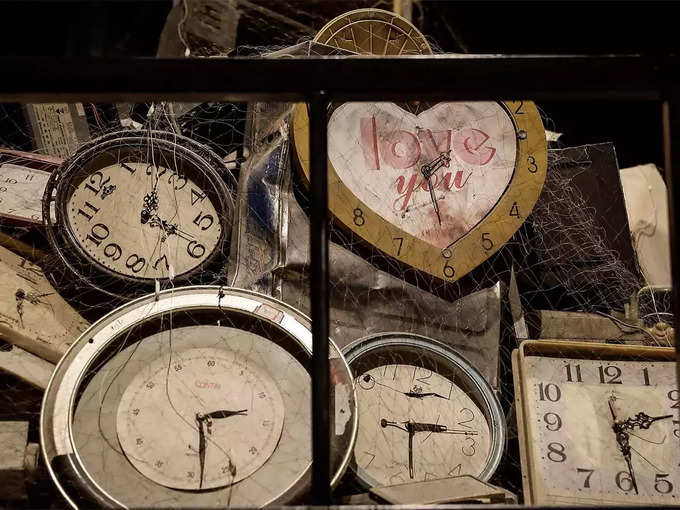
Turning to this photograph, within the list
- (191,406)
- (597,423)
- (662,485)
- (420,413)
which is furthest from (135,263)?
(662,485)

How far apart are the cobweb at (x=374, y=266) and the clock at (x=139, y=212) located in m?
0.05

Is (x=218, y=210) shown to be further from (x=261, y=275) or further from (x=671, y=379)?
(x=671, y=379)

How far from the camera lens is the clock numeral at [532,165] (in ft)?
8.52

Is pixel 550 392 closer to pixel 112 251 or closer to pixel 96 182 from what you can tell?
pixel 112 251

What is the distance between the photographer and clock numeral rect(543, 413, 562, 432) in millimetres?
2180

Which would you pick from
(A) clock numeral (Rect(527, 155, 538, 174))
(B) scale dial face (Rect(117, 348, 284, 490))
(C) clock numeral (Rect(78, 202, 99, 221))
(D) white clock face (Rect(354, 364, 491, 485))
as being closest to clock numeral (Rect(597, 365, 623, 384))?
(D) white clock face (Rect(354, 364, 491, 485))

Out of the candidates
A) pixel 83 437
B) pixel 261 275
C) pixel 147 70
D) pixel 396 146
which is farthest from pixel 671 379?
pixel 147 70

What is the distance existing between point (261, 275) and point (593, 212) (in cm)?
127

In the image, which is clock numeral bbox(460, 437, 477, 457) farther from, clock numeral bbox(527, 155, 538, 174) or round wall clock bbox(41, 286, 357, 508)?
clock numeral bbox(527, 155, 538, 174)

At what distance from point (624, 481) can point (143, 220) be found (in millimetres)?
1503

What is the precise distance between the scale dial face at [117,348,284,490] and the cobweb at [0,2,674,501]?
33 cm

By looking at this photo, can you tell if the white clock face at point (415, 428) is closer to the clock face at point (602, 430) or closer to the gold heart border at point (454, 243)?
the clock face at point (602, 430)

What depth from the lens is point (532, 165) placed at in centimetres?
260

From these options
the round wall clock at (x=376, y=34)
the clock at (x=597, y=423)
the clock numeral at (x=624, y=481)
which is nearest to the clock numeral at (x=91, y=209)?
the round wall clock at (x=376, y=34)
